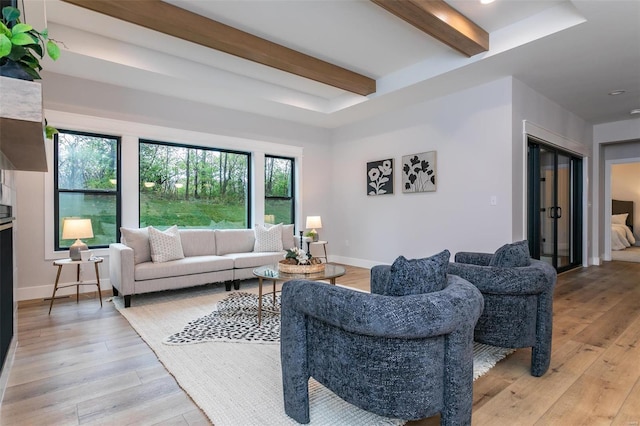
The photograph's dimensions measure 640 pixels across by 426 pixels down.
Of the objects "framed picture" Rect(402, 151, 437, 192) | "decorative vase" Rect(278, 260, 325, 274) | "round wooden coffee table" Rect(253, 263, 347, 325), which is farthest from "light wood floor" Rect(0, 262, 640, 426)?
"framed picture" Rect(402, 151, 437, 192)

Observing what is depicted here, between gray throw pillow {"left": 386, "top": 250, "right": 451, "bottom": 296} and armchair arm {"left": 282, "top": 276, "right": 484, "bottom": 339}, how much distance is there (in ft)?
0.24

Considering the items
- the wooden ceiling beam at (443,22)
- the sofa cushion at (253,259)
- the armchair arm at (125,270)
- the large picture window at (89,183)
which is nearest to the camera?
the wooden ceiling beam at (443,22)

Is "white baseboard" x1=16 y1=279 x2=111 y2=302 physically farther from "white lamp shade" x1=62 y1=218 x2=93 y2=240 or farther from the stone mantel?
the stone mantel

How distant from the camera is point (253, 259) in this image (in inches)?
179

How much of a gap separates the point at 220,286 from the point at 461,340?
12.6 ft

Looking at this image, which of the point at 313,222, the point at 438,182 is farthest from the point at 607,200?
the point at 313,222

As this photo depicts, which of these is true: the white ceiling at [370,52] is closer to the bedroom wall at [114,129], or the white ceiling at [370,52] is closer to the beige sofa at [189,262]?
the bedroom wall at [114,129]

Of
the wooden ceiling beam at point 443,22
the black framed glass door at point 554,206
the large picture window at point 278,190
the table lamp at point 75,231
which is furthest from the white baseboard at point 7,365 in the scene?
the black framed glass door at point 554,206

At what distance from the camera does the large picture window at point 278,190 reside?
19.9ft

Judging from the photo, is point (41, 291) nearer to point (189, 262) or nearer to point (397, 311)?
point (189, 262)

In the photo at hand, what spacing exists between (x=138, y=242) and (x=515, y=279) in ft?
12.9

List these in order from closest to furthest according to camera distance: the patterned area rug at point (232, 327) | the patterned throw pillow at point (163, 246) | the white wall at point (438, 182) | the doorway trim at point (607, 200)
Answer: the patterned area rug at point (232, 327), the patterned throw pillow at point (163, 246), the white wall at point (438, 182), the doorway trim at point (607, 200)

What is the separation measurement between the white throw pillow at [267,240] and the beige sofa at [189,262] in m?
0.08

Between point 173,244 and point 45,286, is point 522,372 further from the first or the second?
point 45,286
